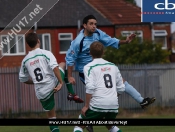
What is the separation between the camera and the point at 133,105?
31219 millimetres

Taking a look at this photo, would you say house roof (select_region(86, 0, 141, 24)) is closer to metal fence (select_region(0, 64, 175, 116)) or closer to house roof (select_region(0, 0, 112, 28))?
house roof (select_region(0, 0, 112, 28))

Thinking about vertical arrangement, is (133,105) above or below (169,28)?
below

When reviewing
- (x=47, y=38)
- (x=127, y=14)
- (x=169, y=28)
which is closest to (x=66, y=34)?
(x=47, y=38)

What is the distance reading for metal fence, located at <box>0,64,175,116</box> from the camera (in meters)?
30.5

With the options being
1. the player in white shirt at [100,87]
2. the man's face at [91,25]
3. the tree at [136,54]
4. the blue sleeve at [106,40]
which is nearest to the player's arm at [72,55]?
the man's face at [91,25]

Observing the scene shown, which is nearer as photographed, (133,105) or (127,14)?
(133,105)

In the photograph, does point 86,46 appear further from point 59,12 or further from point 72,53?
point 59,12

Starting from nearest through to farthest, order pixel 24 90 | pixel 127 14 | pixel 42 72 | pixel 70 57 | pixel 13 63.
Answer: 1. pixel 42 72
2. pixel 70 57
3. pixel 24 90
4. pixel 13 63
5. pixel 127 14

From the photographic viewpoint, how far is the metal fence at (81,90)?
30453mm

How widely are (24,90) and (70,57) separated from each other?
670 inches

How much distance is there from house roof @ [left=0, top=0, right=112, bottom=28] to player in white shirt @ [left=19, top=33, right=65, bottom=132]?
3908 cm

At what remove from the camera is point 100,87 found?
11.1 metres

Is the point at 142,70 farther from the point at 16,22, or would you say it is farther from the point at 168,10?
the point at 16,22

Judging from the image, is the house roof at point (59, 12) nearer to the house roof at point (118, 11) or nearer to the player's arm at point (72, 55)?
the house roof at point (118, 11)
